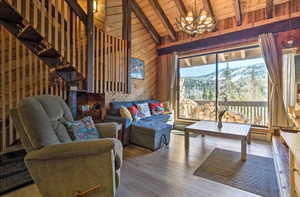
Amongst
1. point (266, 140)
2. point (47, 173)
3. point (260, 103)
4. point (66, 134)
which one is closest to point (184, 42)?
point (260, 103)

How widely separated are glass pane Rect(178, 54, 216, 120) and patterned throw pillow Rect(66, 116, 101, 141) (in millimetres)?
3815

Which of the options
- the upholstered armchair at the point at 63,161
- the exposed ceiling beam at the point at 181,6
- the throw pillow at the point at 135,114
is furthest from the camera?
the exposed ceiling beam at the point at 181,6

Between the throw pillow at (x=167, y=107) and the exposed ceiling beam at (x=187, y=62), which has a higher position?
the exposed ceiling beam at (x=187, y=62)

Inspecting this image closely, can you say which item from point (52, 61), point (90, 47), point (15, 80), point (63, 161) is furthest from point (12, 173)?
point (90, 47)

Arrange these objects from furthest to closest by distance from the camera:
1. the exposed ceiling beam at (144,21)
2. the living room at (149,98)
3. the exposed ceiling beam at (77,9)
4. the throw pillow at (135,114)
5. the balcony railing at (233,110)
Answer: the exposed ceiling beam at (144,21) → the balcony railing at (233,110) → the throw pillow at (135,114) → the exposed ceiling beam at (77,9) → the living room at (149,98)

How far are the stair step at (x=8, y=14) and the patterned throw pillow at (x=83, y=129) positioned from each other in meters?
1.69

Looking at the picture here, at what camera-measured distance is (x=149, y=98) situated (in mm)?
5371

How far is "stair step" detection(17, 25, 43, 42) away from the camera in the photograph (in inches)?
85.1

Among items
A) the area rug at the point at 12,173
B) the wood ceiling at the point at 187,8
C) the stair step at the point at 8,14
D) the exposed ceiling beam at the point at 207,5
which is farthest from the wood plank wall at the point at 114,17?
the area rug at the point at 12,173

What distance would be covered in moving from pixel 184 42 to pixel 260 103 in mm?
2839

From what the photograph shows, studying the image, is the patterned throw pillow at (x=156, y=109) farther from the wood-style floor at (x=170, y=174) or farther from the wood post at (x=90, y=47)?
the wood post at (x=90, y=47)

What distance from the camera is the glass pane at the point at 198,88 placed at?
15.6 ft

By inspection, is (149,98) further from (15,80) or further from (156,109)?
(15,80)

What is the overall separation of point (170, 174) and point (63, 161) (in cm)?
141
